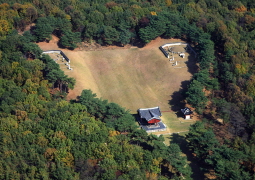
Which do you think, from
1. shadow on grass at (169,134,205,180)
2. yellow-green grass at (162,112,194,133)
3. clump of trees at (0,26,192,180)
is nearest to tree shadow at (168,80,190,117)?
yellow-green grass at (162,112,194,133)

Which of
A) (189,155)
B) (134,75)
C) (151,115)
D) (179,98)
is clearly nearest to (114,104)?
(151,115)

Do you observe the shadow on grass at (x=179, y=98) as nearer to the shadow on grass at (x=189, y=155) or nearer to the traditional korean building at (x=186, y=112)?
the traditional korean building at (x=186, y=112)

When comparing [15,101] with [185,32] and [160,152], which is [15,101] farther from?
[185,32]

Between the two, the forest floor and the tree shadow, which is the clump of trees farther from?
the tree shadow

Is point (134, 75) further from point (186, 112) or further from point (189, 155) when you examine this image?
point (189, 155)

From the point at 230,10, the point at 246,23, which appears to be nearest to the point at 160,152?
the point at 246,23

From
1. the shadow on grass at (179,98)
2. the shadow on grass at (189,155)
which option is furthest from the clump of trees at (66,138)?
the shadow on grass at (179,98)
